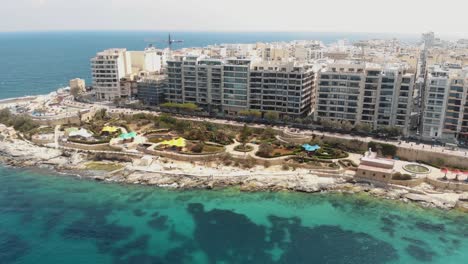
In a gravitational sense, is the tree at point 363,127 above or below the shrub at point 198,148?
above

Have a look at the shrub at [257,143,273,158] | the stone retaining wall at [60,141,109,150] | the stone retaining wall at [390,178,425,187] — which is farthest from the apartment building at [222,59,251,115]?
the stone retaining wall at [390,178,425,187]

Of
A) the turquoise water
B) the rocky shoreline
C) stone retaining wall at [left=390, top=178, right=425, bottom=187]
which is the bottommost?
the turquoise water

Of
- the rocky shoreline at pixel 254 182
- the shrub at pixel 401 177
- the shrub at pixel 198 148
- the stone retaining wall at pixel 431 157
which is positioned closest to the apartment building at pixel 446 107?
the stone retaining wall at pixel 431 157

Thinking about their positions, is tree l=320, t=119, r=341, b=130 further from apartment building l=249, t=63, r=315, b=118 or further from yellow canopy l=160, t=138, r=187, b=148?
yellow canopy l=160, t=138, r=187, b=148

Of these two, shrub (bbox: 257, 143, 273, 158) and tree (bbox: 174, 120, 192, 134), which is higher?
tree (bbox: 174, 120, 192, 134)

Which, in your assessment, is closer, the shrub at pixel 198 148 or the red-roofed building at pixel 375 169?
the red-roofed building at pixel 375 169

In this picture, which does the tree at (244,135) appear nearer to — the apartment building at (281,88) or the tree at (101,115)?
the apartment building at (281,88)

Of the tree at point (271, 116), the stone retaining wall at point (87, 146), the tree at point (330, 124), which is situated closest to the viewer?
the stone retaining wall at point (87, 146)
